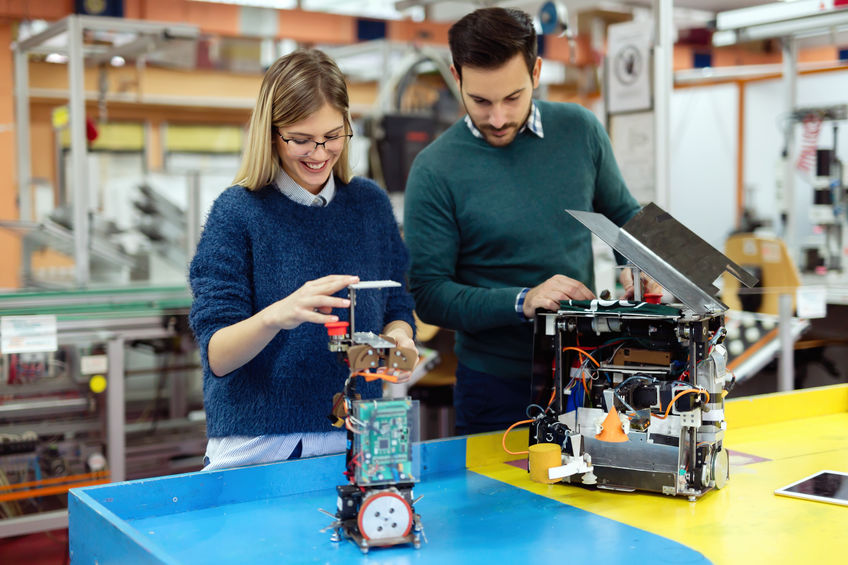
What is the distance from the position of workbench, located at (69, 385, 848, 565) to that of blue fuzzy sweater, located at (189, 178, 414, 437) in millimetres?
115

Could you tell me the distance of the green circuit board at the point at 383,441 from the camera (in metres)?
1.24

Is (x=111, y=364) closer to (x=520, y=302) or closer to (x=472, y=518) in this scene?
(x=520, y=302)

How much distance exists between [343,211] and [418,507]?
56 centimetres

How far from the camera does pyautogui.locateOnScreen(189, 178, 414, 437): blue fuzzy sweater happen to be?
1489mm

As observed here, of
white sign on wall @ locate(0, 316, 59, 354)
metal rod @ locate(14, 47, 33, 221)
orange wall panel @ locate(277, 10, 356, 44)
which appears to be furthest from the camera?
orange wall panel @ locate(277, 10, 356, 44)

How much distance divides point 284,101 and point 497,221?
24.6 inches

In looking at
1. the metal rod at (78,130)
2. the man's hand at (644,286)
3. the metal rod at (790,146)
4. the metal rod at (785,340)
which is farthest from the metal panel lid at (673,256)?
the metal rod at (790,146)

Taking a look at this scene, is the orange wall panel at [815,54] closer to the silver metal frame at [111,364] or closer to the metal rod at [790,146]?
the metal rod at [790,146]

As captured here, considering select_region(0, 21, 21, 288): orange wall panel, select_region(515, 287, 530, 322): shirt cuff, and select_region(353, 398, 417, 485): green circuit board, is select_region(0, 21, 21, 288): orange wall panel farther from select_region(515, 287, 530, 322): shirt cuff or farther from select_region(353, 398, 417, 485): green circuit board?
select_region(353, 398, 417, 485): green circuit board

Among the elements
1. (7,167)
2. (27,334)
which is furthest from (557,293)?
(7,167)

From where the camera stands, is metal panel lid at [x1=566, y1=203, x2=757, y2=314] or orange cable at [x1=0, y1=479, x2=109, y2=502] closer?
metal panel lid at [x1=566, y1=203, x2=757, y2=314]

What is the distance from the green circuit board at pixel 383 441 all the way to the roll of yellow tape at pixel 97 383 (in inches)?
97.4

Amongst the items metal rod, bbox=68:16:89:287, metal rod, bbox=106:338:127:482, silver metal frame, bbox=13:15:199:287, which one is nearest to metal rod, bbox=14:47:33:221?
silver metal frame, bbox=13:15:199:287

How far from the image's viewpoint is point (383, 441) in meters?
1.25
